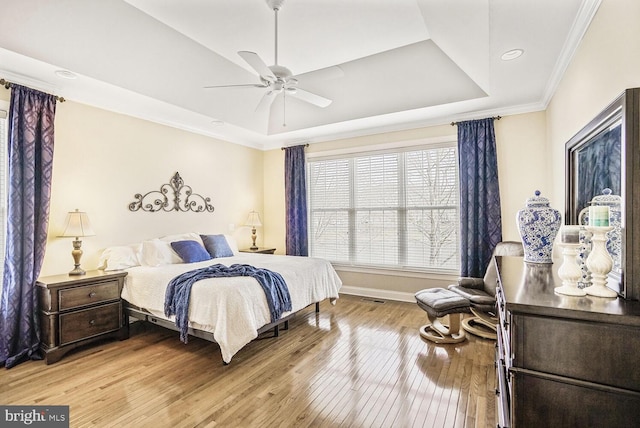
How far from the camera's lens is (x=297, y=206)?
561 centimetres

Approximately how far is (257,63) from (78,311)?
2.90 metres

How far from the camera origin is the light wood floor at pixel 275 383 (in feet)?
6.96

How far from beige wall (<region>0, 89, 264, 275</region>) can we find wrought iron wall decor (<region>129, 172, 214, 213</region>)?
0.07 meters

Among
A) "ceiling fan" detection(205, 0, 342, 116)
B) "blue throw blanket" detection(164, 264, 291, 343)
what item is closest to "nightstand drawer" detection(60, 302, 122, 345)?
"blue throw blanket" detection(164, 264, 291, 343)

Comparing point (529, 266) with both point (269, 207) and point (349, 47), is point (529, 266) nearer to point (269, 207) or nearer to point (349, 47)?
point (349, 47)

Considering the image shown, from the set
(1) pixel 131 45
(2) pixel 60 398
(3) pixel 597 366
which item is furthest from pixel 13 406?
(3) pixel 597 366

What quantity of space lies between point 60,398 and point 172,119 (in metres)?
3.41

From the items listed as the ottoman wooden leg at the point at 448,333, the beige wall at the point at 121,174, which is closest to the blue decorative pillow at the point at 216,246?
the beige wall at the point at 121,174

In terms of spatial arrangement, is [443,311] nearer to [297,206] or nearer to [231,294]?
[231,294]

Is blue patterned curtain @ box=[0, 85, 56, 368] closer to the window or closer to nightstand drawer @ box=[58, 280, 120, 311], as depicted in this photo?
nightstand drawer @ box=[58, 280, 120, 311]

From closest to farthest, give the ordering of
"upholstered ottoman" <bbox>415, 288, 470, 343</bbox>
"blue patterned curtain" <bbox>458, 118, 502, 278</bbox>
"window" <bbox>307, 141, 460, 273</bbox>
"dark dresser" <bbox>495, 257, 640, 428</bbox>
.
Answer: "dark dresser" <bbox>495, 257, 640, 428</bbox>
"upholstered ottoman" <bbox>415, 288, 470, 343</bbox>
"blue patterned curtain" <bbox>458, 118, 502, 278</bbox>
"window" <bbox>307, 141, 460, 273</bbox>

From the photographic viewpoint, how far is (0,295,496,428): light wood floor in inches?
83.5

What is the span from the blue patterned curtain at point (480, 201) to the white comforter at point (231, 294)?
1.87 m

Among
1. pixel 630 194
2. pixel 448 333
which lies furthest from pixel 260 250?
pixel 630 194
